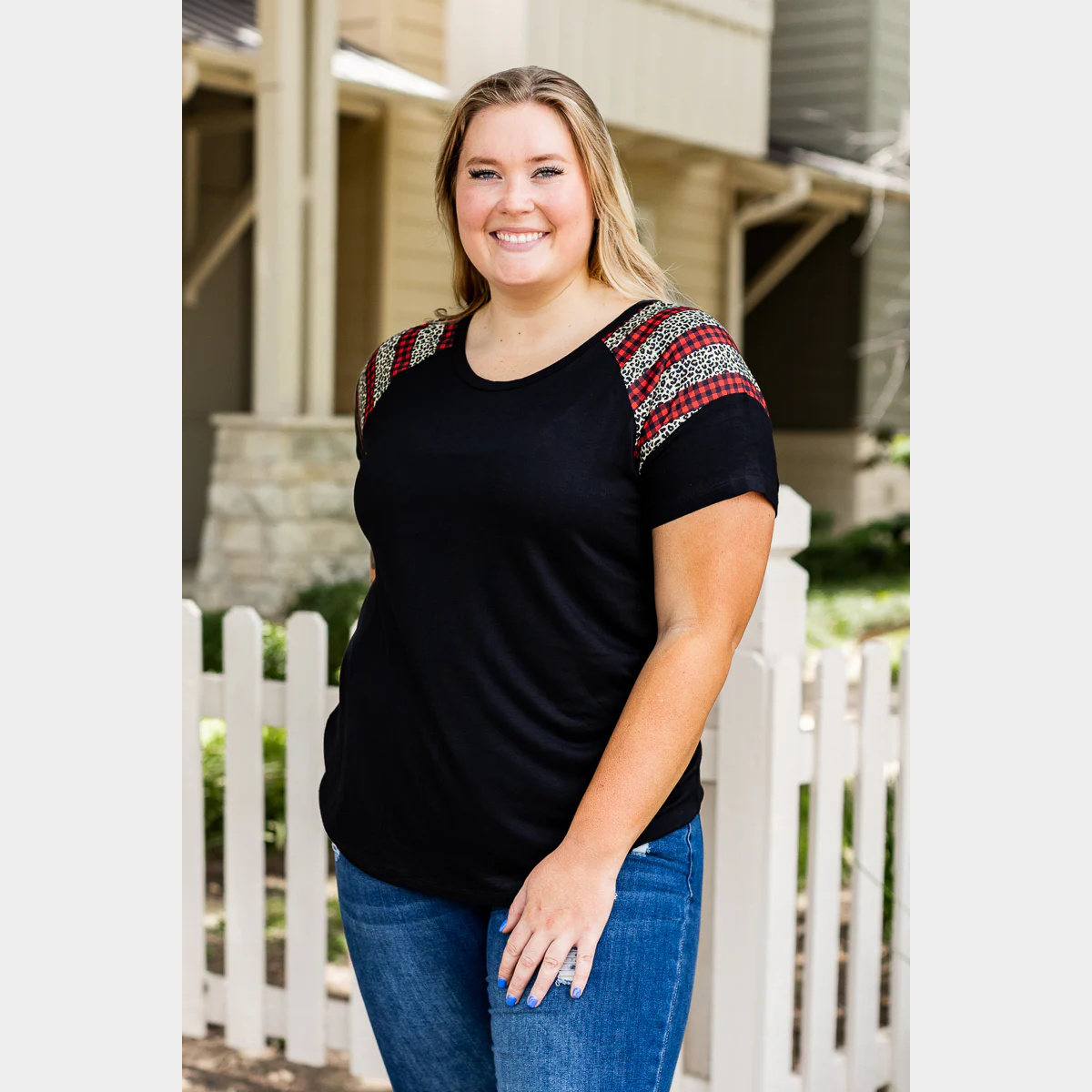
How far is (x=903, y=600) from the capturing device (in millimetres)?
9242

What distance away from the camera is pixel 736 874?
244 centimetres

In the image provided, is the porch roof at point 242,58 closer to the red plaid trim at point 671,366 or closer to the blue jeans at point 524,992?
the red plaid trim at point 671,366

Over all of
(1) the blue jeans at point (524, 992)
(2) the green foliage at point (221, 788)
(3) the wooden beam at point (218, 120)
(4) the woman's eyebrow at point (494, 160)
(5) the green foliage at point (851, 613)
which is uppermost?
(3) the wooden beam at point (218, 120)

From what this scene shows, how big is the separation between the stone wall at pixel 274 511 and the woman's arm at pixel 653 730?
567 centimetres

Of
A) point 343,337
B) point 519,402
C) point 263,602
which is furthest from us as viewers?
point 343,337

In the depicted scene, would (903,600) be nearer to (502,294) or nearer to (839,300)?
(839,300)

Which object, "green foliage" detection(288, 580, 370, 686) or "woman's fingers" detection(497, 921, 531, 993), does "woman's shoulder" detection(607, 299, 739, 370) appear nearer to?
"woman's fingers" detection(497, 921, 531, 993)

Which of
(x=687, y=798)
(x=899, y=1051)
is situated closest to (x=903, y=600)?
(x=899, y=1051)

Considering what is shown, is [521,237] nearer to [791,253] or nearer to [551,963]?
[551,963]

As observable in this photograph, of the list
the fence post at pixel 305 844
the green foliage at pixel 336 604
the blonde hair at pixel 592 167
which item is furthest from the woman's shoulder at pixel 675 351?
the green foliage at pixel 336 604

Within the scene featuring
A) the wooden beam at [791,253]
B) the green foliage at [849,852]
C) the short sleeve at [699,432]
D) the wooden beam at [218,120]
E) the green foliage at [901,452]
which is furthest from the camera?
→ the wooden beam at [791,253]

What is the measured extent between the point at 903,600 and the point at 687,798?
7.93 metres

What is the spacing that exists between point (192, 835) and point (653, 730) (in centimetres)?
196

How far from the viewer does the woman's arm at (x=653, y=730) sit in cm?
149
